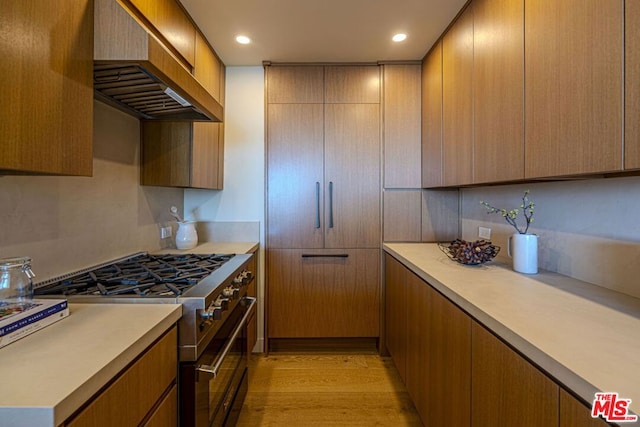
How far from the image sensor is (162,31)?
4.95 feet

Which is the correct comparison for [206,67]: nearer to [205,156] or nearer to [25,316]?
[205,156]

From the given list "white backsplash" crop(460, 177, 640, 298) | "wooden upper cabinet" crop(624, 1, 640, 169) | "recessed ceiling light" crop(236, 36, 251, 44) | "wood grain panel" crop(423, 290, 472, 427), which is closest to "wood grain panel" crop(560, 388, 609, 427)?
"wood grain panel" crop(423, 290, 472, 427)

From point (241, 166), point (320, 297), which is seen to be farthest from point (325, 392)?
point (241, 166)

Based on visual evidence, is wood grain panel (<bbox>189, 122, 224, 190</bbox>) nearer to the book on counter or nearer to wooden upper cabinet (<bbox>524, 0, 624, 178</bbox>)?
the book on counter

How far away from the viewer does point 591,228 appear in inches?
49.4

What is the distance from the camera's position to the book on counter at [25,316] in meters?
0.71

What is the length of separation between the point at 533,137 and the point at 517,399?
932mm

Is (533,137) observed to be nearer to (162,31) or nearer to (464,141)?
(464,141)

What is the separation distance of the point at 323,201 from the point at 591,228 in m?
1.66

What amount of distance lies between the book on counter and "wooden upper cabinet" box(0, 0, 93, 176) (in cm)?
38

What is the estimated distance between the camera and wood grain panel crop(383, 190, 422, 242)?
246 cm

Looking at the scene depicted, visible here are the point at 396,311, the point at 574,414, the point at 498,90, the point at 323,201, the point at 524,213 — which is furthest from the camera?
the point at 323,201

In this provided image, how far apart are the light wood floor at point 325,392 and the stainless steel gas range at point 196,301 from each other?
313 millimetres

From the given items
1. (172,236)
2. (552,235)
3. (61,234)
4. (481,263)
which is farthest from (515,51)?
(172,236)
